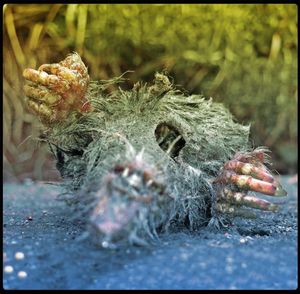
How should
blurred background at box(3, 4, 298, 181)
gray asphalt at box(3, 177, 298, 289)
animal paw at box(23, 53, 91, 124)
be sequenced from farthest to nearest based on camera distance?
blurred background at box(3, 4, 298, 181), animal paw at box(23, 53, 91, 124), gray asphalt at box(3, 177, 298, 289)

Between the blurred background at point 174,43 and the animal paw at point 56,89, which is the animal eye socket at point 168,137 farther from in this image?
the blurred background at point 174,43

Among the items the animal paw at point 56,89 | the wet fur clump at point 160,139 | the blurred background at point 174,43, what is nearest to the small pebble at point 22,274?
the wet fur clump at point 160,139

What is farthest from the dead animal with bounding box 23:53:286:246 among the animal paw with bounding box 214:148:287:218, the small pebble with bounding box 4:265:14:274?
the small pebble with bounding box 4:265:14:274

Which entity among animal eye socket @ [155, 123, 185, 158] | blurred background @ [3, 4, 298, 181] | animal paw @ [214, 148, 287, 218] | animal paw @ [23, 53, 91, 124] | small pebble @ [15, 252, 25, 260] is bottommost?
small pebble @ [15, 252, 25, 260]

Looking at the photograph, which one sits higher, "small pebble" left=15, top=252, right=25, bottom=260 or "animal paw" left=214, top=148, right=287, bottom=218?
"animal paw" left=214, top=148, right=287, bottom=218

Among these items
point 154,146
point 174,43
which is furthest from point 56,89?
point 174,43

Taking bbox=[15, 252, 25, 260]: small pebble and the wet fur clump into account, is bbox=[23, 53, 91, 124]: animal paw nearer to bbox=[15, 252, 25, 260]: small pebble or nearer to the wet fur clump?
the wet fur clump

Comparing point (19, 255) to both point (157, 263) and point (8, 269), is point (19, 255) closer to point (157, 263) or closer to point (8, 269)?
point (8, 269)
